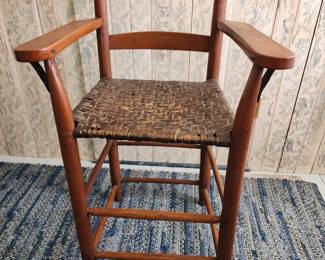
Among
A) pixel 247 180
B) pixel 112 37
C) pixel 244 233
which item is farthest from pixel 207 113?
pixel 247 180

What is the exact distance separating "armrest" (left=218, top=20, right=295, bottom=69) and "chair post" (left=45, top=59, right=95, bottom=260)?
1.14 feet

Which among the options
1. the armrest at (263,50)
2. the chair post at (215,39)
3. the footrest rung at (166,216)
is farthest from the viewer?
the chair post at (215,39)

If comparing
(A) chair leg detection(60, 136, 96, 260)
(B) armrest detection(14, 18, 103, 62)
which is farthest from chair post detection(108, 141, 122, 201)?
(B) armrest detection(14, 18, 103, 62)

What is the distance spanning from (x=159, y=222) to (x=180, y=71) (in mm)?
562

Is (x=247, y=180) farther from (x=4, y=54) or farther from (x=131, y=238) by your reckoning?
(x=4, y=54)

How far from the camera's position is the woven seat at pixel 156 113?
0.57 meters

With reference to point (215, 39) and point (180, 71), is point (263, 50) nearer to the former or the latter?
point (215, 39)

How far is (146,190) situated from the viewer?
1.13m

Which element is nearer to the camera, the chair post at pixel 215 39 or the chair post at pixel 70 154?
the chair post at pixel 70 154

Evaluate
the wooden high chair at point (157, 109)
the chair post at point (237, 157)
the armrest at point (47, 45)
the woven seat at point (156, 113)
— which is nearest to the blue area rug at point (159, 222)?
the wooden high chair at point (157, 109)

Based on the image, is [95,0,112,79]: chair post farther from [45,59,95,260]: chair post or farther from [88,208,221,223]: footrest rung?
[88,208,221,223]: footrest rung

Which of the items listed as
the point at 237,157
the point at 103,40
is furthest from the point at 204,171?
the point at 103,40

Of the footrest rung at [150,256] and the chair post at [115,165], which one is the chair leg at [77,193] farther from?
the chair post at [115,165]

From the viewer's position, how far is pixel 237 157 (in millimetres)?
554
